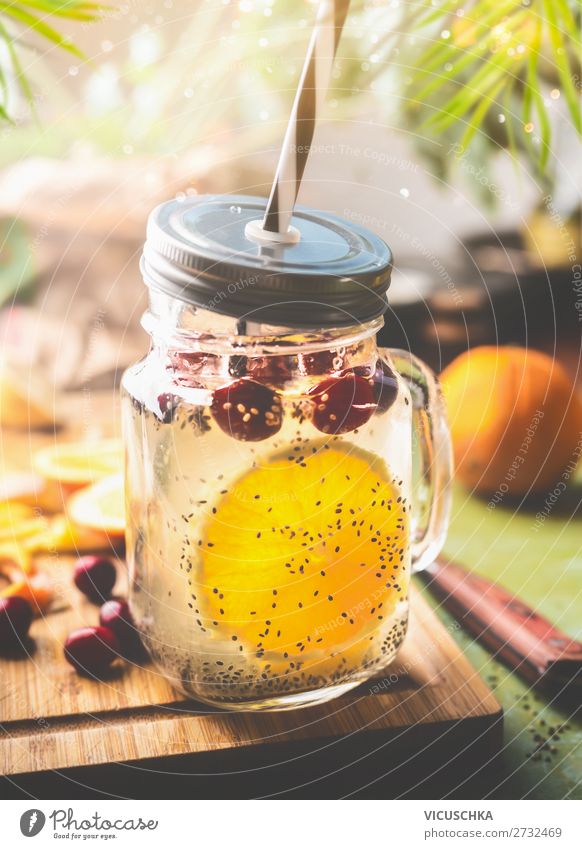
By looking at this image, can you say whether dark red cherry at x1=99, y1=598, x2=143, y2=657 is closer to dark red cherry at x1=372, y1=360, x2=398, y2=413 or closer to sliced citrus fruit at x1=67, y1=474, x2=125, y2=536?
sliced citrus fruit at x1=67, y1=474, x2=125, y2=536

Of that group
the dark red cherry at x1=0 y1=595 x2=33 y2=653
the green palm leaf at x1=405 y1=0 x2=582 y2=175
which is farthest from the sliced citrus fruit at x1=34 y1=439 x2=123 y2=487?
the green palm leaf at x1=405 y1=0 x2=582 y2=175

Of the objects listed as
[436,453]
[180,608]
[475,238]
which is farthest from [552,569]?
[475,238]

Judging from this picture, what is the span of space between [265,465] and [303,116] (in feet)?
0.51

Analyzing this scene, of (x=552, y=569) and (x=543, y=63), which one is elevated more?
(x=543, y=63)

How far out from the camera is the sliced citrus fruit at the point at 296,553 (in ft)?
1.34

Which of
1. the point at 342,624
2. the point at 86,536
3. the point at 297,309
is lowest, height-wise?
the point at 86,536

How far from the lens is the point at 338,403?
16.3 inches

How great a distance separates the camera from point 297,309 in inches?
14.7

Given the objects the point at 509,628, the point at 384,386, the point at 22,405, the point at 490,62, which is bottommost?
the point at 22,405

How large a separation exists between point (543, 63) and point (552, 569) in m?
0.39

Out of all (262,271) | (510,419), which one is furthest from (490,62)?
(262,271)

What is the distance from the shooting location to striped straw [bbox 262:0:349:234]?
0.40 m

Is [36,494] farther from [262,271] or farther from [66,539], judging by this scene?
[262,271]

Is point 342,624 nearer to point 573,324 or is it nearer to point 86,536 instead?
point 86,536
